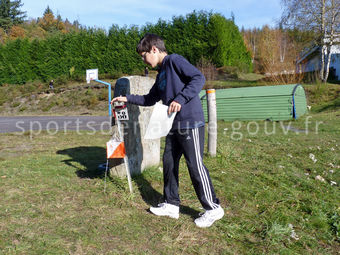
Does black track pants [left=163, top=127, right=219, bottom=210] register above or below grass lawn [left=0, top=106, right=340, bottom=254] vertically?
above

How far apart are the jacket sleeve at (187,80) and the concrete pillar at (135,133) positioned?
55.4 inches

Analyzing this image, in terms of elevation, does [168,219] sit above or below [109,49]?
below

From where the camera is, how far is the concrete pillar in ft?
12.6

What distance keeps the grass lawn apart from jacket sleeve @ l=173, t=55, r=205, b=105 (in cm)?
119

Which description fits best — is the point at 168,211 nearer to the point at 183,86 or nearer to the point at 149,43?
the point at 183,86

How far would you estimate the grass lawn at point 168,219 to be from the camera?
229 cm

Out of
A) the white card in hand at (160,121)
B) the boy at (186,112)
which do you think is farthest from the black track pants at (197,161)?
the white card in hand at (160,121)

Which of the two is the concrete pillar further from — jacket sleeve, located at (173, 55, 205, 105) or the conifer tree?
the conifer tree

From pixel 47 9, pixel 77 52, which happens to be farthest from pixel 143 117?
pixel 47 9

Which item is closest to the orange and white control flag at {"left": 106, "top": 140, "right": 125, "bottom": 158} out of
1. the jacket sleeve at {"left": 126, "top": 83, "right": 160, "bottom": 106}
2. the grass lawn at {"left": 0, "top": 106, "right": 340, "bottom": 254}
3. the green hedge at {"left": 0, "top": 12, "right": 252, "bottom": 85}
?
the grass lawn at {"left": 0, "top": 106, "right": 340, "bottom": 254}

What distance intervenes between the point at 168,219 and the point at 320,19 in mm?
24815

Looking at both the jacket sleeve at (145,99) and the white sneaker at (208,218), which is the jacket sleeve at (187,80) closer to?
the jacket sleeve at (145,99)

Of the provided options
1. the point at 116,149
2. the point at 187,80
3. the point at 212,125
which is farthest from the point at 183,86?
the point at 212,125

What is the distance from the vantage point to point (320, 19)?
73.2ft
